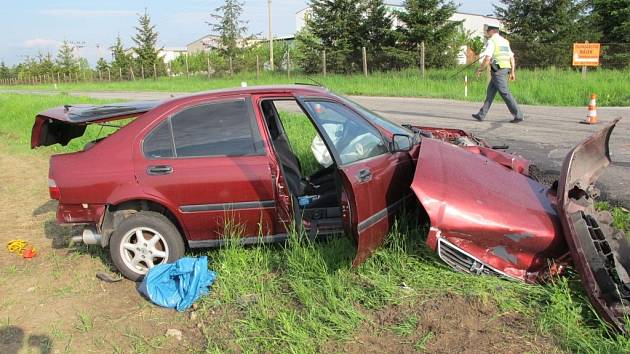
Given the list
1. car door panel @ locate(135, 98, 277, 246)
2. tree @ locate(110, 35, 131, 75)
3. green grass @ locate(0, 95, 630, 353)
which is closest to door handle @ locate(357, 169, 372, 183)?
green grass @ locate(0, 95, 630, 353)

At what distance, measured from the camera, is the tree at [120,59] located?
53500 millimetres

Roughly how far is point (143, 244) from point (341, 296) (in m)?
1.90

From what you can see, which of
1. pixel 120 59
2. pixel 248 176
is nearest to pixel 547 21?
pixel 248 176

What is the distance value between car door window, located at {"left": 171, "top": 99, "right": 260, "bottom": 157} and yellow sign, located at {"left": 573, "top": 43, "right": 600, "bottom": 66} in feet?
59.9

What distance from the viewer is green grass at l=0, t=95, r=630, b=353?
320 cm

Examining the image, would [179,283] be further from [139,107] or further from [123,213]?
[139,107]

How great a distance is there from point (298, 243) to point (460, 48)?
94.7 ft

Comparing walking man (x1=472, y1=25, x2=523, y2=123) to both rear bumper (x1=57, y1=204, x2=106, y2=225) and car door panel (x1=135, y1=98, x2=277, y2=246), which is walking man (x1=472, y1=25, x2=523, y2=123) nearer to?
car door panel (x1=135, y1=98, x2=277, y2=246)

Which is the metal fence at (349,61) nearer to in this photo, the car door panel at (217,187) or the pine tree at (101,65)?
the pine tree at (101,65)

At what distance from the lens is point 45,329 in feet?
13.0

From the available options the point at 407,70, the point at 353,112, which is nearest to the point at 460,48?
the point at 407,70

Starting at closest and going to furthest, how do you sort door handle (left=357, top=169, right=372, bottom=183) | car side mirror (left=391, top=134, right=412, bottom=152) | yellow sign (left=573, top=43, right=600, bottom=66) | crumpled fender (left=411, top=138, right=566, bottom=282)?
crumpled fender (left=411, top=138, right=566, bottom=282)
door handle (left=357, top=169, right=372, bottom=183)
car side mirror (left=391, top=134, right=412, bottom=152)
yellow sign (left=573, top=43, right=600, bottom=66)

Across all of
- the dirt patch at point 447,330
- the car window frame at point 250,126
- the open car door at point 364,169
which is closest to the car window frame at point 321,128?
the open car door at point 364,169

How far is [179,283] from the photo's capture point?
4.19 meters
